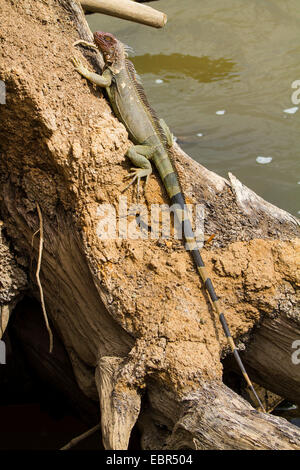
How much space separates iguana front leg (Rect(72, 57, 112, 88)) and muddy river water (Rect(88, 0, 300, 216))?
3.82m

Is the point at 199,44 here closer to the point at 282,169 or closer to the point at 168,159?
the point at 282,169

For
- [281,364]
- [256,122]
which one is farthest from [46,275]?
[256,122]

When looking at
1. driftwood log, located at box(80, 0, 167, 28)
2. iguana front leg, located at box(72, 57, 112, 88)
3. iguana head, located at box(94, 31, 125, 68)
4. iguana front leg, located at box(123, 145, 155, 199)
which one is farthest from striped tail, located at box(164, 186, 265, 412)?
driftwood log, located at box(80, 0, 167, 28)

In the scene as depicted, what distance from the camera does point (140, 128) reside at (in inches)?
135

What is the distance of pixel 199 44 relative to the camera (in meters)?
9.49

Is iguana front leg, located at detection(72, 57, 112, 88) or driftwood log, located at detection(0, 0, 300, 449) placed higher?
iguana front leg, located at detection(72, 57, 112, 88)

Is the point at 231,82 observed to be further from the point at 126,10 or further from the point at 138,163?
the point at 138,163

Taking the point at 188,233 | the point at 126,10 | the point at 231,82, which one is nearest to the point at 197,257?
the point at 188,233

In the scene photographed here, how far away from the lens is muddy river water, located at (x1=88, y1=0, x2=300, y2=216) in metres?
7.21

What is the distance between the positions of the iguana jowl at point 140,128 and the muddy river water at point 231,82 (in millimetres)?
3537

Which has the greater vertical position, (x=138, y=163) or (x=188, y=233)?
(x=138, y=163)

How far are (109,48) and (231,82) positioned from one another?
5.45 m

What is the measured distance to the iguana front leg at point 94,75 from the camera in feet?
10.3

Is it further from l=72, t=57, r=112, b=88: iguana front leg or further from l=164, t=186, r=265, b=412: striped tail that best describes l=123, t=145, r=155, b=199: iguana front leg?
l=72, t=57, r=112, b=88: iguana front leg
